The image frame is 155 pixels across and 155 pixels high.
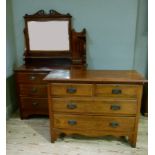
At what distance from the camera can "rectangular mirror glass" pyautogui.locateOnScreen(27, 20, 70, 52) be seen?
2672 mm

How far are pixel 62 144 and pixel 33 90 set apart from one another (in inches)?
34.1

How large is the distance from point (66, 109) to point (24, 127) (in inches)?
32.9

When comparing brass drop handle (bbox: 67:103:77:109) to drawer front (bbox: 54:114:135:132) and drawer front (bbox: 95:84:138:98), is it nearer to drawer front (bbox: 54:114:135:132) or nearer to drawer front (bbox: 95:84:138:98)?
drawer front (bbox: 54:114:135:132)

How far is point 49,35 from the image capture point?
8.86ft

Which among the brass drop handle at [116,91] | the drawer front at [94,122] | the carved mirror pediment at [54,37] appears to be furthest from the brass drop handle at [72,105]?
the carved mirror pediment at [54,37]

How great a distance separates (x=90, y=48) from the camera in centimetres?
279

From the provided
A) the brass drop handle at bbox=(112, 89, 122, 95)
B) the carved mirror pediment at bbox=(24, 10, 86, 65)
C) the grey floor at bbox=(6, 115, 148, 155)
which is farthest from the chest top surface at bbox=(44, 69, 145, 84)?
the grey floor at bbox=(6, 115, 148, 155)

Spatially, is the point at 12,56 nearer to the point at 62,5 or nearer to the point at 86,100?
the point at 62,5

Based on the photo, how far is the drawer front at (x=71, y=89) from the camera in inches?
78.2

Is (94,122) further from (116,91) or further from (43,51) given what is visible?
(43,51)

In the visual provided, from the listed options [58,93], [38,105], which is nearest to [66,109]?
[58,93]

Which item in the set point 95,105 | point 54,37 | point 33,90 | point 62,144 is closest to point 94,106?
point 95,105

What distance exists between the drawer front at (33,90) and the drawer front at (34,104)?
8 cm
